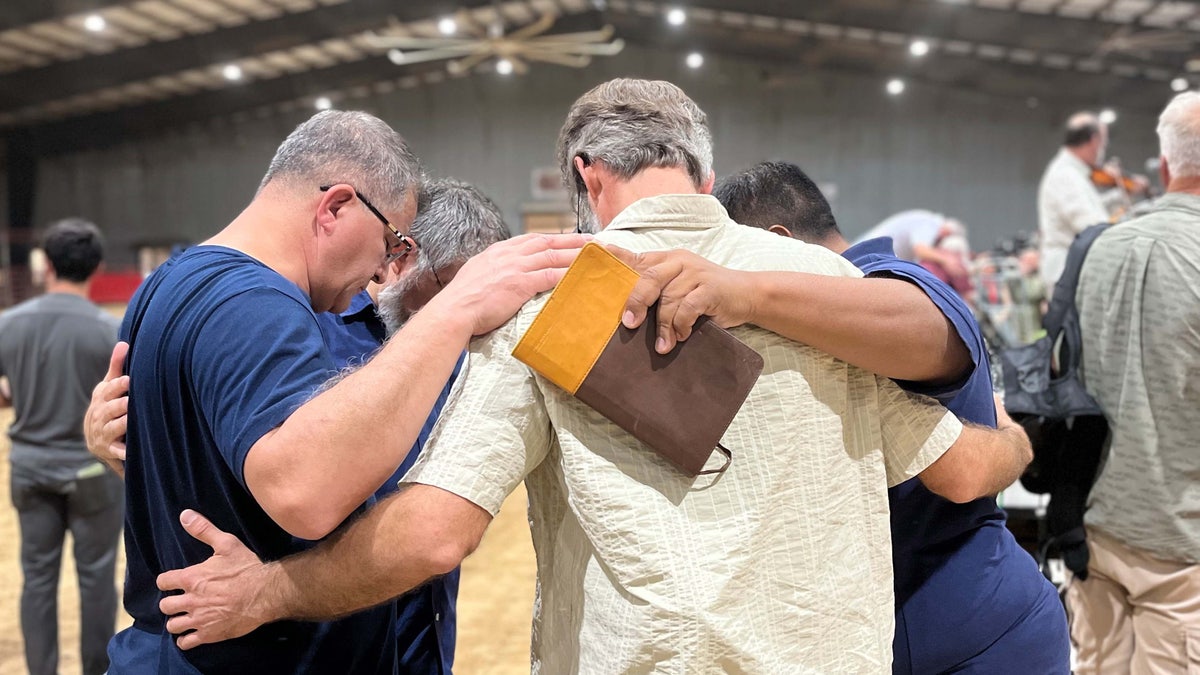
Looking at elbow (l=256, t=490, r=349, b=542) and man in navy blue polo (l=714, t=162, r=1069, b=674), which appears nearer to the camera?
elbow (l=256, t=490, r=349, b=542)

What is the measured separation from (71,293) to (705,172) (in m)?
3.22

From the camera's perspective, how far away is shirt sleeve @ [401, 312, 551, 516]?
1084 millimetres

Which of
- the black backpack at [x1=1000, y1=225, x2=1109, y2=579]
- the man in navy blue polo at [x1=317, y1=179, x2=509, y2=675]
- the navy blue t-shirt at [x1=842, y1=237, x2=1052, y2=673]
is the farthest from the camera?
the black backpack at [x1=1000, y1=225, x2=1109, y2=579]

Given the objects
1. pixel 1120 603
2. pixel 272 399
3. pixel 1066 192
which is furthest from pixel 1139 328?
pixel 1066 192

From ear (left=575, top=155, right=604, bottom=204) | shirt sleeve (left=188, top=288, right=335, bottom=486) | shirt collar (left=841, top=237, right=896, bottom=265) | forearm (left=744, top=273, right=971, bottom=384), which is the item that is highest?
ear (left=575, top=155, right=604, bottom=204)

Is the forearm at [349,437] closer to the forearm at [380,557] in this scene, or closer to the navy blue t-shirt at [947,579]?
the forearm at [380,557]

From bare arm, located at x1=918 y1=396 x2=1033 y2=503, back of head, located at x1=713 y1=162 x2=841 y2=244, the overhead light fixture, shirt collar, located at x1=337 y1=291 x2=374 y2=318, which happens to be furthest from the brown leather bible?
the overhead light fixture

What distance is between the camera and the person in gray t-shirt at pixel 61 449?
337cm

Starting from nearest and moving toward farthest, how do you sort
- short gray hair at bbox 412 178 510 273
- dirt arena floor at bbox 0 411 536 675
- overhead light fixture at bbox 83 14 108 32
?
short gray hair at bbox 412 178 510 273, dirt arena floor at bbox 0 411 536 675, overhead light fixture at bbox 83 14 108 32

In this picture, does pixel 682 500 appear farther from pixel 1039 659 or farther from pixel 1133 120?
pixel 1133 120

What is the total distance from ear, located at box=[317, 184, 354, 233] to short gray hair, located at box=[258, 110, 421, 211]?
24mm

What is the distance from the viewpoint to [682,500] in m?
1.10

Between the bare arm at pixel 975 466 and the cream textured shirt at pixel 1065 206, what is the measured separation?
3688 mm

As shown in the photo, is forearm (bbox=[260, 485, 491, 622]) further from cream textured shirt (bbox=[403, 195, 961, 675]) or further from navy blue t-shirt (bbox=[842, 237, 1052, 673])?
navy blue t-shirt (bbox=[842, 237, 1052, 673])
